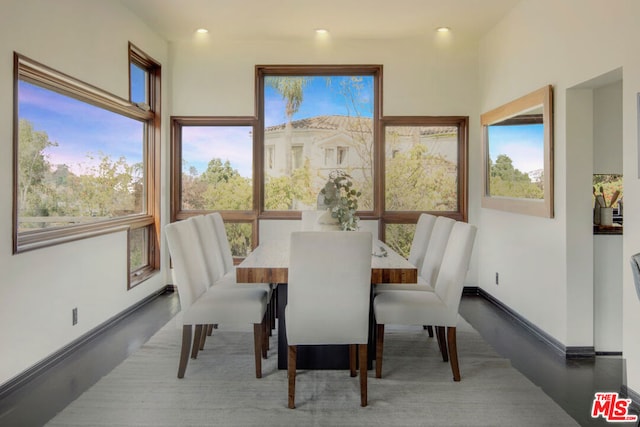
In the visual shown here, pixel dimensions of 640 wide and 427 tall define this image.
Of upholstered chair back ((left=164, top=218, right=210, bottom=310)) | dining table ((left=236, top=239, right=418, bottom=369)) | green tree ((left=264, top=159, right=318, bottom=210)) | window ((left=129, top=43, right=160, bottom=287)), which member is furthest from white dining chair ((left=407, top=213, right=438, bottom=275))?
window ((left=129, top=43, right=160, bottom=287))

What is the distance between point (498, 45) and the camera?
4582mm

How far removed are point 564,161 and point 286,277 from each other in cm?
227

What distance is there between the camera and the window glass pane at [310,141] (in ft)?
17.3

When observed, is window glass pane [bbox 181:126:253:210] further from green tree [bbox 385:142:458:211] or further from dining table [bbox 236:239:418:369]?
dining table [bbox 236:239:418:369]

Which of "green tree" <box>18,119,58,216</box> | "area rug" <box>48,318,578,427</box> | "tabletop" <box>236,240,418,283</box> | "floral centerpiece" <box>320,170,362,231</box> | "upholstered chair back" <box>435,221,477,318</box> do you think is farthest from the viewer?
"floral centerpiece" <box>320,170,362,231</box>

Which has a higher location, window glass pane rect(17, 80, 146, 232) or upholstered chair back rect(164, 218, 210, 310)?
window glass pane rect(17, 80, 146, 232)

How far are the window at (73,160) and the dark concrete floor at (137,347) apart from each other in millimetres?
847

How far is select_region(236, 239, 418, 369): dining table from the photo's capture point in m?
2.63

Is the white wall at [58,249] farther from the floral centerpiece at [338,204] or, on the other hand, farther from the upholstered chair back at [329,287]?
the floral centerpiece at [338,204]

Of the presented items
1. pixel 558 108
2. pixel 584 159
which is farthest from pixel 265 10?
pixel 584 159

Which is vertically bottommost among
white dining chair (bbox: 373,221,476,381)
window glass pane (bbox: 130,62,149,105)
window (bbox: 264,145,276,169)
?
white dining chair (bbox: 373,221,476,381)

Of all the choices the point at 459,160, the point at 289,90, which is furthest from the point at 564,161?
the point at 289,90

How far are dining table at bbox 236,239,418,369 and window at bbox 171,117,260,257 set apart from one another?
1.91 meters

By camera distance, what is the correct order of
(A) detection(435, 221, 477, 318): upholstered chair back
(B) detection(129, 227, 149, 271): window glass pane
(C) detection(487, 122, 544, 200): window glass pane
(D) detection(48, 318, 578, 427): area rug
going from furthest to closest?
(B) detection(129, 227, 149, 271): window glass pane
(C) detection(487, 122, 544, 200): window glass pane
(A) detection(435, 221, 477, 318): upholstered chair back
(D) detection(48, 318, 578, 427): area rug
